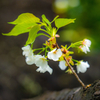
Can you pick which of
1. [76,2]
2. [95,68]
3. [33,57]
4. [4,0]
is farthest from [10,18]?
[33,57]

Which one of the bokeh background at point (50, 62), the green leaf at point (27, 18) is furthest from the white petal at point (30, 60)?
the bokeh background at point (50, 62)

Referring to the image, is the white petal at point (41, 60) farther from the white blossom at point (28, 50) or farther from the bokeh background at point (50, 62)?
the bokeh background at point (50, 62)

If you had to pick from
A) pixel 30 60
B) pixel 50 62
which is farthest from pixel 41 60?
pixel 50 62

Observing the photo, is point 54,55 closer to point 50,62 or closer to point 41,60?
point 41,60

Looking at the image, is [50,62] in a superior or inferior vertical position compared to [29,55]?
inferior

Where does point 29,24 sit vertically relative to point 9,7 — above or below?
below

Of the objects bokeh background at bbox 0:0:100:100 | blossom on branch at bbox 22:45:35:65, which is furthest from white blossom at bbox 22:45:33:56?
bokeh background at bbox 0:0:100:100

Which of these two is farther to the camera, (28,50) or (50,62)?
(50,62)

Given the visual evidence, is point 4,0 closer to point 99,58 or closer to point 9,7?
point 9,7
